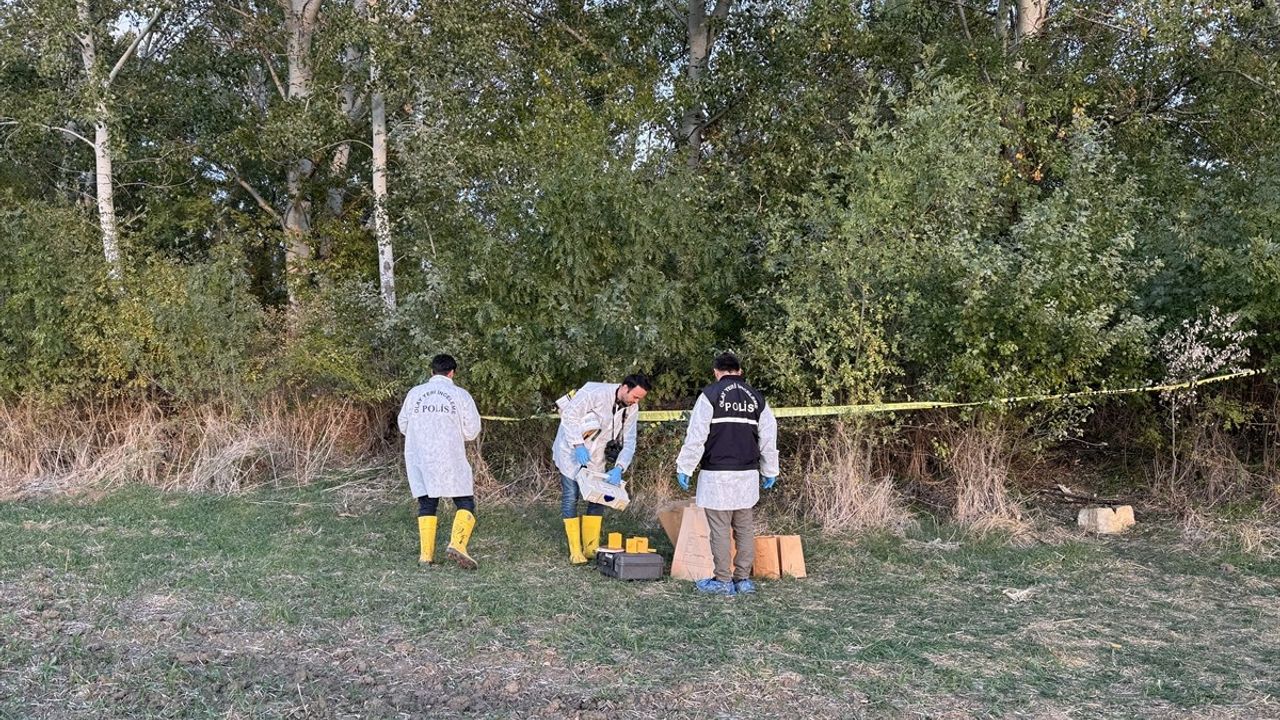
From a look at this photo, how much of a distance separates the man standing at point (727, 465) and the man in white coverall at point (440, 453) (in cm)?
175

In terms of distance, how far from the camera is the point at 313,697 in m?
4.57

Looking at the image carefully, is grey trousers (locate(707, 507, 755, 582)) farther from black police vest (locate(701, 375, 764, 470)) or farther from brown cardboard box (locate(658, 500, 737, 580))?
black police vest (locate(701, 375, 764, 470))

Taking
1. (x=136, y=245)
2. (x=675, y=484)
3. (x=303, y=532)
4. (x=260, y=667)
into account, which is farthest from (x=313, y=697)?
(x=136, y=245)

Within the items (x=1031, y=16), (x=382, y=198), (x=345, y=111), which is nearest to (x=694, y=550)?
(x=382, y=198)

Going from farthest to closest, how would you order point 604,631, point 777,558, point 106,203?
point 106,203 < point 777,558 < point 604,631

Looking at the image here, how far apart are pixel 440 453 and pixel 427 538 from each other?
676 mm

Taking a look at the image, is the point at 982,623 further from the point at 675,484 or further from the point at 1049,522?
the point at 675,484

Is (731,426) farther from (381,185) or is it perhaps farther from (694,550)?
(381,185)

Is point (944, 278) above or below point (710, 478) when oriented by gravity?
above

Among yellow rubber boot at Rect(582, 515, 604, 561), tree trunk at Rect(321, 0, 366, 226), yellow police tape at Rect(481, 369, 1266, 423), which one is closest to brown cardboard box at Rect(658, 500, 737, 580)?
yellow rubber boot at Rect(582, 515, 604, 561)

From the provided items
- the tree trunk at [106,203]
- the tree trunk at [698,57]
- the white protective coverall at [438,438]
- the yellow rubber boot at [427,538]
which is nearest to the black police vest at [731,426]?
the white protective coverall at [438,438]

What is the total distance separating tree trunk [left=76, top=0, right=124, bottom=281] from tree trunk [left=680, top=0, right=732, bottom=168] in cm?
767

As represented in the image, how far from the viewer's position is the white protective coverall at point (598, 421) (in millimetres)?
7656

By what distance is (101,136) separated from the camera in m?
13.6
